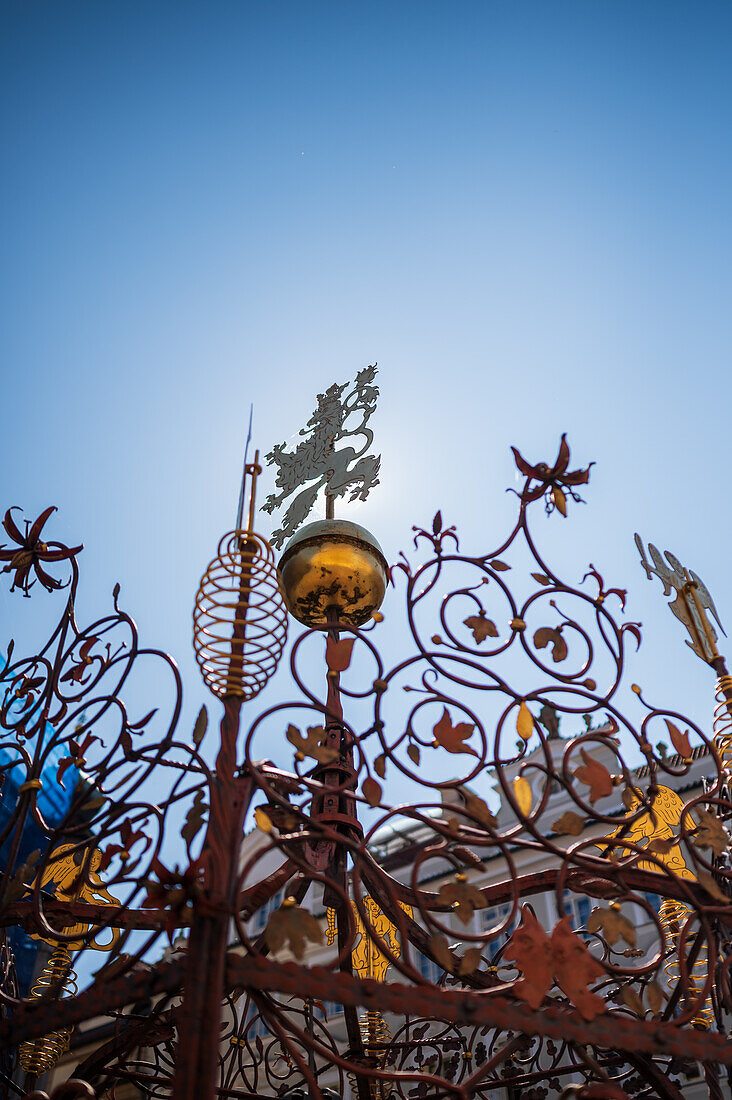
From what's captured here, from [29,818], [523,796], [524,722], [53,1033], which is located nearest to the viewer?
[523,796]

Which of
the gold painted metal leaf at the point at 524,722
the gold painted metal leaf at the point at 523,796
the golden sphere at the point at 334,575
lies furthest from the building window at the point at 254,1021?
the golden sphere at the point at 334,575

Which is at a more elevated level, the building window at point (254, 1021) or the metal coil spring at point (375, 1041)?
the building window at point (254, 1021)

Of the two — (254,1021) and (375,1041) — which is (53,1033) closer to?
(254,1021)

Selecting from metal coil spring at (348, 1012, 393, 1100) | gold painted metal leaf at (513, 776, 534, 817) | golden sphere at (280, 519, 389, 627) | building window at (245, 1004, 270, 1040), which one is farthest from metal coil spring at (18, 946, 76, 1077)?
gold painted metal leaf at (513, 776, 534, 817)

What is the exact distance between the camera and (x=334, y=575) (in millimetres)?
3781

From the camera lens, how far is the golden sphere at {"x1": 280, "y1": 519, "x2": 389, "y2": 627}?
149 inches

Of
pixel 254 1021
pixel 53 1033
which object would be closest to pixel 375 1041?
pixel 254 1021

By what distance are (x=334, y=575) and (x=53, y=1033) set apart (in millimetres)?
1959

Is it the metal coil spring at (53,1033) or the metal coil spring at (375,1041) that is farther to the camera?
the metal coil spring at (375,1041)

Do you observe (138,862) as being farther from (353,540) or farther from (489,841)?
(353,540)

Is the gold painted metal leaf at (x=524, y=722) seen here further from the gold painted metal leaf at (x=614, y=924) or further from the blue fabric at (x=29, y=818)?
the blue fabric at (x=29, y=818)

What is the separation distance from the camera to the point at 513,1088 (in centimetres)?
438

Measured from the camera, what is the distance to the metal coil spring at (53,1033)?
3.34 m

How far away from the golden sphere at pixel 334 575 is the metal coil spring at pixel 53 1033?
5.14 feet
